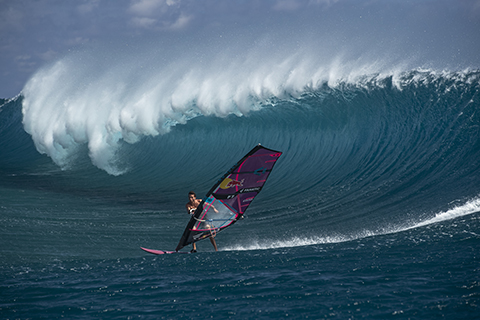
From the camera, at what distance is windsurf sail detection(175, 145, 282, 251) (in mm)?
6059

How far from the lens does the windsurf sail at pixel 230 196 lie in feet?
19.9

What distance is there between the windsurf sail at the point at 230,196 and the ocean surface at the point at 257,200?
30 centimetres

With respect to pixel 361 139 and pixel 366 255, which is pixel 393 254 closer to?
pixel 366 255

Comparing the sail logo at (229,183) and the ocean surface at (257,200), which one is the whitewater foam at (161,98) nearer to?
the ocean surface at (257,200)

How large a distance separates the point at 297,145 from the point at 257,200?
3.26m

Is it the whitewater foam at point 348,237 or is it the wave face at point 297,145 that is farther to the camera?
the wave face at point 297,145

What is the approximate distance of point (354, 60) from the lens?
12.6 meters

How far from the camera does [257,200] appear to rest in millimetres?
8820

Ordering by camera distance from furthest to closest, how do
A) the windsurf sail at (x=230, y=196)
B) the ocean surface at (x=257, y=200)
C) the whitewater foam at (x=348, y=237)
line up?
the windsurf sail at (x=230, y=196) → the whitewater foam at (x=348, y=237) → the ocean surface at (x=257, y=200)

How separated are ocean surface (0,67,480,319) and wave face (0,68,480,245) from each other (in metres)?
0.05

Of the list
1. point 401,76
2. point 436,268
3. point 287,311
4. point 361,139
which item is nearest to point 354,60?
point 401,76

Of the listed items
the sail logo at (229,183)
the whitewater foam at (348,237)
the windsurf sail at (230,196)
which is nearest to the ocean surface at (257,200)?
the whitewater foam at (348,237)

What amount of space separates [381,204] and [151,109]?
9.51 meters

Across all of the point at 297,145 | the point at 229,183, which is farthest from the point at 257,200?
the point at 297,145
